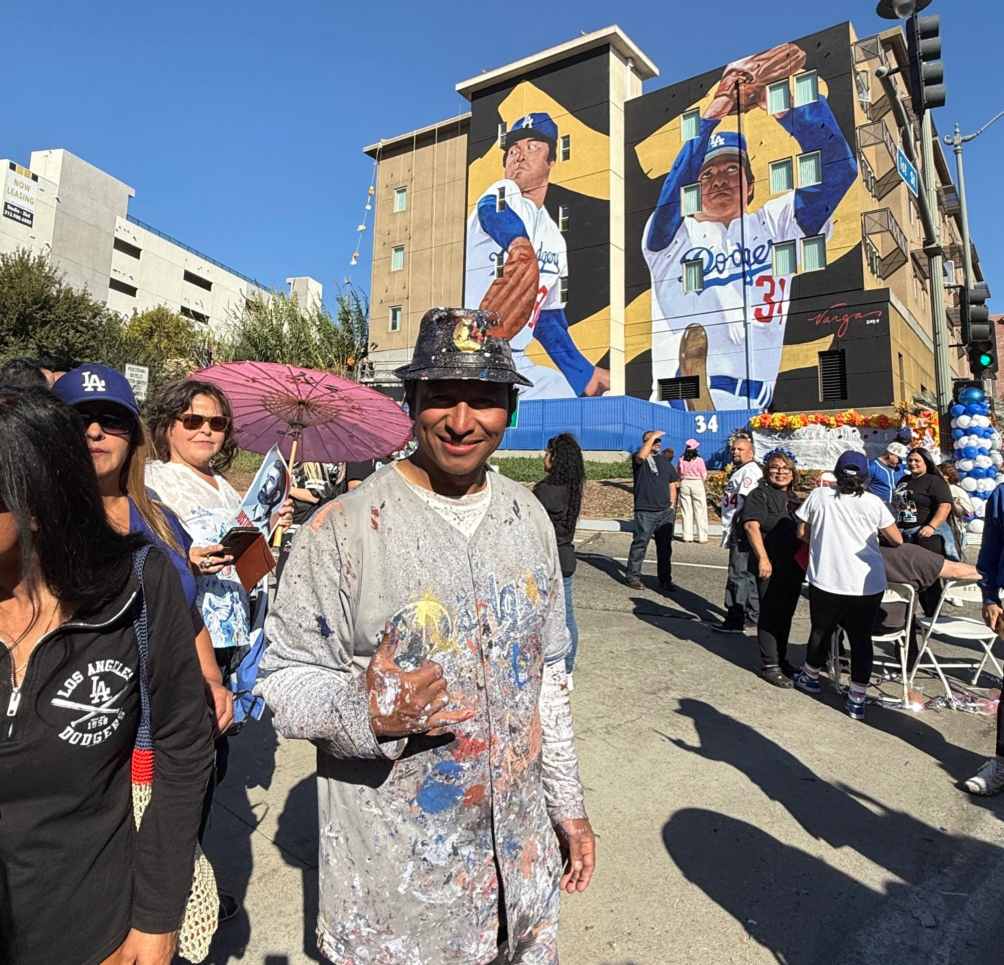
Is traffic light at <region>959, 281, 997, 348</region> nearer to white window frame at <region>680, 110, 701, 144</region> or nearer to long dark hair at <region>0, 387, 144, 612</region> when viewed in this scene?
long dark hair at <region>0, 387, 144, 612</region>

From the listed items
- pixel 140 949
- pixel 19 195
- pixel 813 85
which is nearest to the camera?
pixel 140 949

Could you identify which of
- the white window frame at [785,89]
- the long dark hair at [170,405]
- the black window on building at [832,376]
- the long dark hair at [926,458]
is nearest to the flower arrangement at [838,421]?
the black window on building at [832,376]

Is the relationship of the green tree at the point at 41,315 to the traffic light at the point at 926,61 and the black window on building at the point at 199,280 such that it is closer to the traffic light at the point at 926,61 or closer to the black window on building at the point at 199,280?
the traffic light at the point at 926,61

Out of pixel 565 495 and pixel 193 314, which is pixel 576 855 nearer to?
pixel 565 495

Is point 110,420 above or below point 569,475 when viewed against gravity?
below

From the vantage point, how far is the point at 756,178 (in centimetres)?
2734

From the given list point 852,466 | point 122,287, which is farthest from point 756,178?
point 122,287

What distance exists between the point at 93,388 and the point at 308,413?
227 cm

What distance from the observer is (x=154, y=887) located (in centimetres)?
149

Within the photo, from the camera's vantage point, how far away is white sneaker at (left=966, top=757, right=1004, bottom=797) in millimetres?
3807

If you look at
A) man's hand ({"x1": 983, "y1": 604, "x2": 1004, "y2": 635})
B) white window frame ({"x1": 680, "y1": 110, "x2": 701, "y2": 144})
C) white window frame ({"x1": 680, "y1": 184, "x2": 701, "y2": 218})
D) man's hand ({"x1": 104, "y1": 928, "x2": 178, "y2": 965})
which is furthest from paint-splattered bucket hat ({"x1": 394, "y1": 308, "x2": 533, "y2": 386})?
white window frame ({"x1": 680, "y1": 110, "x2": 701, "y2": 144})

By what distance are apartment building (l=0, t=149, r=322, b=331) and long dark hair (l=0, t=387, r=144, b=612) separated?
46253mm

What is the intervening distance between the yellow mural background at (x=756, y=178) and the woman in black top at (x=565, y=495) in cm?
2340

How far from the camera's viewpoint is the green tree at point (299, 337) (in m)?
30.4
